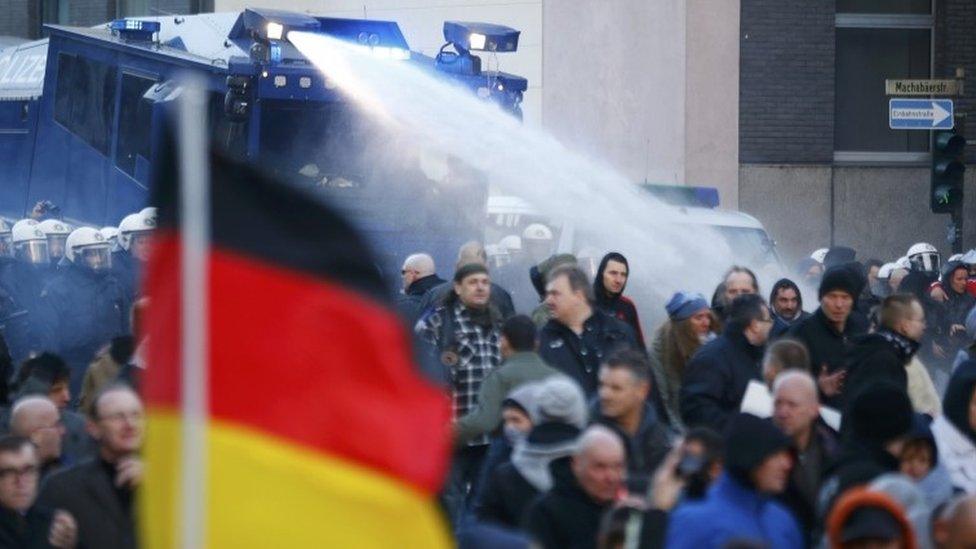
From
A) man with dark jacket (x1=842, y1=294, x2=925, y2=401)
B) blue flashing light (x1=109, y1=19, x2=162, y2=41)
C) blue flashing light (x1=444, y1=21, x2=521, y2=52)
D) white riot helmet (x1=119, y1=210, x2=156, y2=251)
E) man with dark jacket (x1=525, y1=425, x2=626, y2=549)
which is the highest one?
blue flashing light (x1=109, y1=19, x2=162, y2=41)

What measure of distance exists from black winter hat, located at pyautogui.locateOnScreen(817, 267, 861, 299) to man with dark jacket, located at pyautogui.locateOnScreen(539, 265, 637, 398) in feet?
3.65

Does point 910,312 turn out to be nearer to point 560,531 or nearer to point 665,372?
point 665,372

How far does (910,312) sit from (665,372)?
1637 mm

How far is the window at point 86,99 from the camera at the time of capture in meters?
18.0

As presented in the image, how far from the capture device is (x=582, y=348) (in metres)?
Answer: 10.3

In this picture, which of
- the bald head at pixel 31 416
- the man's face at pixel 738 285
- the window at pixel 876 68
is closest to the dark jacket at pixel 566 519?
the bald head at pixel 31 416

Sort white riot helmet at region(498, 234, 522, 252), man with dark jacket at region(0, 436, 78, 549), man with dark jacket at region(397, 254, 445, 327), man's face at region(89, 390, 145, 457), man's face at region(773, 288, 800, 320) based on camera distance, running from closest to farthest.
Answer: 1. man with dark jacket at region(0, 436, 78, 549)
2. man's face at region(89, 390, 145, 457)
3. man's face at region(773, 288, 800, 320)
4. man with dark jacket at region(397, 254, 445, 327)
5. white riot helmet at region(498, 234, 522, 252)

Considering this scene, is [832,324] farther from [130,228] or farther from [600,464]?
[130,228]

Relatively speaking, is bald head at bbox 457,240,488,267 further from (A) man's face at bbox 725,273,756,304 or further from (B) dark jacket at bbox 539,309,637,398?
(B) dark jacket at bbox 539,309,637,398

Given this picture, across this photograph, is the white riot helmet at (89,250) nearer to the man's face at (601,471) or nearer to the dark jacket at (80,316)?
the dark jacket at (80,316)

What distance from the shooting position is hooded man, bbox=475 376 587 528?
7.18 meters

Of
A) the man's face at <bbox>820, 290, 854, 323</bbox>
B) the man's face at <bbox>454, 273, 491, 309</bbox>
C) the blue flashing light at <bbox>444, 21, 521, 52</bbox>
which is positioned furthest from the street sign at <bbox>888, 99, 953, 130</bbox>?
the man's face at <bbox>454, 273, 491, 309</bbox>

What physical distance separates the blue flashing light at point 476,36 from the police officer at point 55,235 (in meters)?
3.64

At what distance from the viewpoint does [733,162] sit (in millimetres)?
25750
